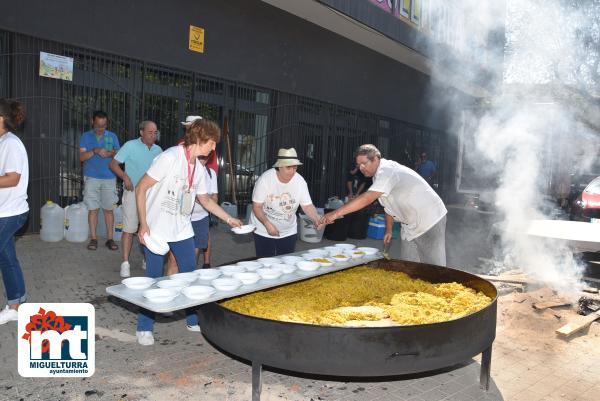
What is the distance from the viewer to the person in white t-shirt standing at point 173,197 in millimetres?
4109

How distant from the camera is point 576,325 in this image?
532 cm

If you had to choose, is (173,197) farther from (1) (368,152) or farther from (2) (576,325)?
(2) (576,325)

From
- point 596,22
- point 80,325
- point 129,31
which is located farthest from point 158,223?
point 596,22

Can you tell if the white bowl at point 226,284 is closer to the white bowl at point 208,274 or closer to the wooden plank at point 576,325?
the white bowl at point 208,274

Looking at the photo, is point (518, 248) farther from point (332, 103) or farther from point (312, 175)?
point (332, 103)

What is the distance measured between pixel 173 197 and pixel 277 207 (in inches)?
57.7

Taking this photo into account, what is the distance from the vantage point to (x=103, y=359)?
4.09 meters

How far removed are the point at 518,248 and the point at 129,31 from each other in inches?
311

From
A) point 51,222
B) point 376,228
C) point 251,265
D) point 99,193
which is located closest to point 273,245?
point 251,265

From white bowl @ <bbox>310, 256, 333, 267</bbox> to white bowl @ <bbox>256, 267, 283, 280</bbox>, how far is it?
527mm

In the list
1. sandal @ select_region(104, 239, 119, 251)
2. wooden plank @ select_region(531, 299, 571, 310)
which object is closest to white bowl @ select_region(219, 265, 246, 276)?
wooden plank @ select_region(531, 299, 571, 310)

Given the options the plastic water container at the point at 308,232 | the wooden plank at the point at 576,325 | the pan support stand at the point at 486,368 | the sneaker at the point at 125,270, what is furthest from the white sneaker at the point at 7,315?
the plastic water container at the point at 308,232

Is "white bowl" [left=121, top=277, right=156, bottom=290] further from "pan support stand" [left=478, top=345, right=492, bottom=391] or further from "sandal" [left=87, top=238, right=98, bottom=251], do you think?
"sandal" [left=87, top=238, right=98, bottom=251]

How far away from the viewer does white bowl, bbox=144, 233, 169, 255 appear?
410 cm
